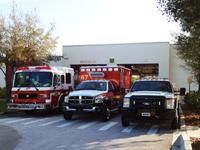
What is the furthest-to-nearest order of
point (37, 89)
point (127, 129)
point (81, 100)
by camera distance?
point (37, 89)
point (81, 100)
point (127, 129)

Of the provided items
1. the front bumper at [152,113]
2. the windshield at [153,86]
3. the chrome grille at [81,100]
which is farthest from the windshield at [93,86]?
the front bumper at [152,113]

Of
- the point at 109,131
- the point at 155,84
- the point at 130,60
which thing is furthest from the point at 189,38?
the point at 130,60

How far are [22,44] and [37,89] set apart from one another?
8646 millimetres

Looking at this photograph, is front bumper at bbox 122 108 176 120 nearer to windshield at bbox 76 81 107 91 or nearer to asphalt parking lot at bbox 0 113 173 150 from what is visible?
asphalt parking lot at bbox 0 113 173 150

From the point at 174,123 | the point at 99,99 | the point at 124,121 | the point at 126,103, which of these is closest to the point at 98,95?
the point at 99,99

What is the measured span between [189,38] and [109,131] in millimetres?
7593

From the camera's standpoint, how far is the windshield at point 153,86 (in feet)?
54.7

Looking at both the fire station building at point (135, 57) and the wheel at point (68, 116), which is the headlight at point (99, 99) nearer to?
the wheel at point (68, 116)

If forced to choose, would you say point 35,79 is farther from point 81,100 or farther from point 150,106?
point 150,106

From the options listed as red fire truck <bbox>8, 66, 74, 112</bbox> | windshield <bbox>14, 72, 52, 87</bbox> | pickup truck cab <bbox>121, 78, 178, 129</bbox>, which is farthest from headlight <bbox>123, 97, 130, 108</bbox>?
windshield <bbox>14, 72, 52, 87</bbox>

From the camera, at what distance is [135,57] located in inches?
1884

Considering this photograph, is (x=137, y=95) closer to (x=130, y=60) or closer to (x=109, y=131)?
(x=109, y=131)

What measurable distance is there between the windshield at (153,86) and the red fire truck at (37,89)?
535cm

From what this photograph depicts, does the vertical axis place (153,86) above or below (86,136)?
above
